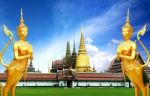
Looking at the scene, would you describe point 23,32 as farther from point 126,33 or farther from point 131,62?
point 131,62

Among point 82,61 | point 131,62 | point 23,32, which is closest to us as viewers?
point 131,62

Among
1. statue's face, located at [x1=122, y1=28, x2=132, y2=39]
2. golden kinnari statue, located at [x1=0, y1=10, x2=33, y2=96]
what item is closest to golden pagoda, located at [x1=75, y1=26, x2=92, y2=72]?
statue's face, located at [x1=122, y1=28, x2=132, y2=39]

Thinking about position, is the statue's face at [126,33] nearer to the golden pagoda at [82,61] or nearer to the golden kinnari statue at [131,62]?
the golden kinnari statue at [131,62]

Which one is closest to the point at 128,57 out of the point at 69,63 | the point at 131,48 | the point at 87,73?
the point at 131,48

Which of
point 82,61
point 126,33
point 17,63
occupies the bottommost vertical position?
point 17,63

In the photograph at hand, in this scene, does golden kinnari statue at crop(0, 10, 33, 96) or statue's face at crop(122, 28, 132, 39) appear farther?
statue's face at crop(122, 28, 132, 39)

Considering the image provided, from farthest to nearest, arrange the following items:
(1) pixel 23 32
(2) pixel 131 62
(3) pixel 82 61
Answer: (3) pixel 82 61 → (1) pixel 23 32 → (2) pixel 131 62

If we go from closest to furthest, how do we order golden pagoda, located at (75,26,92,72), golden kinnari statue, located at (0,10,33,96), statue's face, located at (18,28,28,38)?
golden kinnari statue, located at (0,10,33,96) → statue's face, located at (18,28,28,38) → golden pagoda, located at (75,26,92,72)

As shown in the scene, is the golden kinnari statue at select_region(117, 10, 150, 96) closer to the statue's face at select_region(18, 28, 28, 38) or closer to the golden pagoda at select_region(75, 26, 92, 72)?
the statue's face at select_region(18, 28, 28, 38)

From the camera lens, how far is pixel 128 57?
1166 centimetres

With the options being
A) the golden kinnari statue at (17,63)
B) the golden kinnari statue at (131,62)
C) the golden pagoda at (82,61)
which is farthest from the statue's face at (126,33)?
the golden pagoda at (82,61)

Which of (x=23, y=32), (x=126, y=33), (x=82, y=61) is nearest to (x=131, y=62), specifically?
(x=126, y=33)

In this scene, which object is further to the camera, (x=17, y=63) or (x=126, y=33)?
(x=126, y=33)

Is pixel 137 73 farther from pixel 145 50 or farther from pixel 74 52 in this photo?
pixel 74 52
